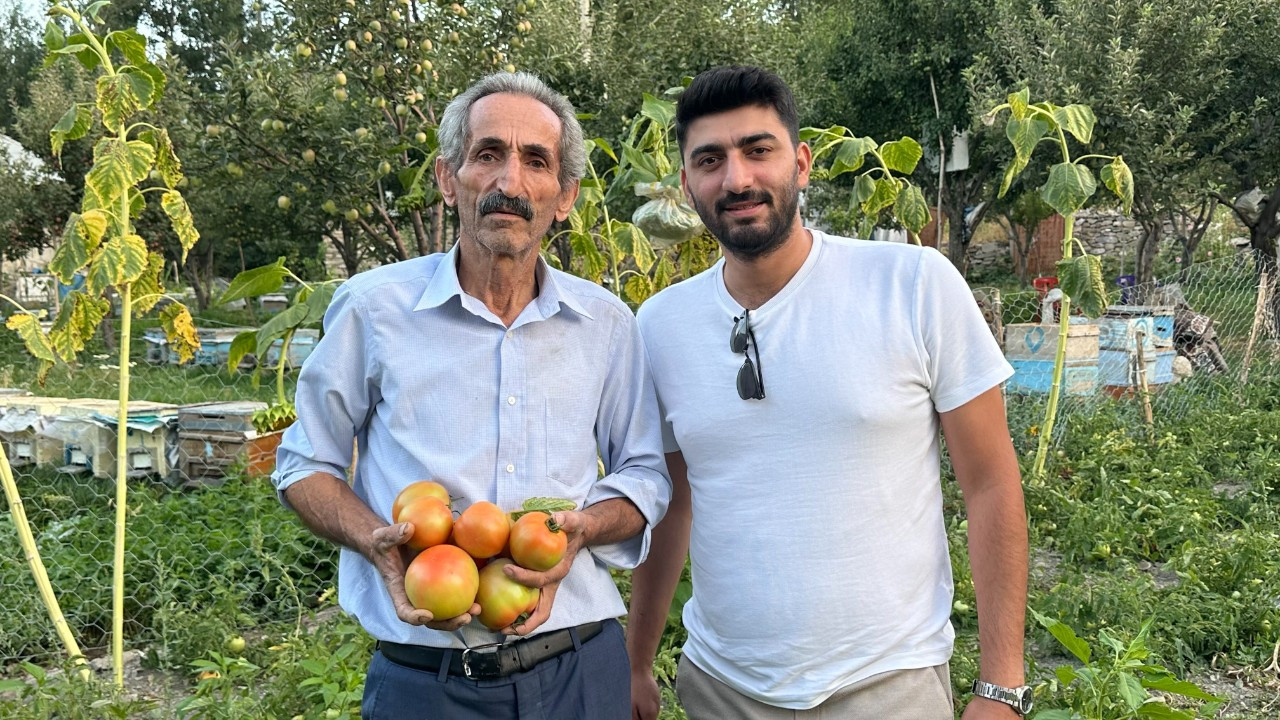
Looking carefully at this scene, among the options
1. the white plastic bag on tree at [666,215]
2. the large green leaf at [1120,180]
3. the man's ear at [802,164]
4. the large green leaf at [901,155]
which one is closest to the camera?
the man's ear at [802,164]

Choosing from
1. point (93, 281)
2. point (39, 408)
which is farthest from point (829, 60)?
point (93, 281)

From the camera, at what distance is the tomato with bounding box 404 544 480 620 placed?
145 centimetres

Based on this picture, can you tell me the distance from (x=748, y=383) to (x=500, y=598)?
57 cm

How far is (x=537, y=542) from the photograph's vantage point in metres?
1.51

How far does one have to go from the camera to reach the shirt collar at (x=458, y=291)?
175 centimetres

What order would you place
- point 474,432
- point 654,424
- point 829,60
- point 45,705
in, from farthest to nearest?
point 829,60
point 45,705
point 654,424
point 474,432

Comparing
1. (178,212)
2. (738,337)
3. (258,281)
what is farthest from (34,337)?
(738,337)

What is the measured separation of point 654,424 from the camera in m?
1.90

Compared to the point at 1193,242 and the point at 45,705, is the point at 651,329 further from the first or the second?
the point at 1193,242

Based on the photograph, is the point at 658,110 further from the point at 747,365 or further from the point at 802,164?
the point at 747,365

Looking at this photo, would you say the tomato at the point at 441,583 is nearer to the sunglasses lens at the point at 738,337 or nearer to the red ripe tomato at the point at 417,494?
the red ripe tomato at the point at 417,494

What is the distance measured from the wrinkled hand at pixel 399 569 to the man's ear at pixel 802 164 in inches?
38.5

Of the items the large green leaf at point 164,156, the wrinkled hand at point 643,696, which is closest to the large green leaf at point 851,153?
the wrinkled hand at point 643,696

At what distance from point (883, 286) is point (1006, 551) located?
1.72 feet
